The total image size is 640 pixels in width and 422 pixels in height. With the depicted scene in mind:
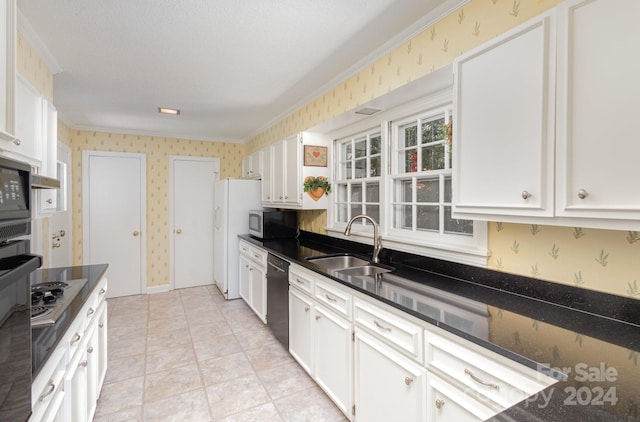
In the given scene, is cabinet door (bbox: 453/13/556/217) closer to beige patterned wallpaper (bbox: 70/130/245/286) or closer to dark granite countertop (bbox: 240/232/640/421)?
dark granite countertop (bbox: 240/232/640/421)

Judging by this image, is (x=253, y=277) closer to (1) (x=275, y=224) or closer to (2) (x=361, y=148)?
(1) (x=275, y=224)

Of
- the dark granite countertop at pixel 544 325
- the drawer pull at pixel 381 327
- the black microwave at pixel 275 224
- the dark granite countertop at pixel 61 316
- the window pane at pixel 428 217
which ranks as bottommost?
the drawer pull at pixel 381 327

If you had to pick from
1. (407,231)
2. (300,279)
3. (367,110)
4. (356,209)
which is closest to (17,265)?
(300,279)

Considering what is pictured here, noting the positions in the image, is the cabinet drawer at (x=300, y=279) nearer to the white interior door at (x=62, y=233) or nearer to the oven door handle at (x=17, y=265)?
the oven door handle at (x=17, y=265)

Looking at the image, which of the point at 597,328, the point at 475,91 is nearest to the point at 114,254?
the point at 475,91

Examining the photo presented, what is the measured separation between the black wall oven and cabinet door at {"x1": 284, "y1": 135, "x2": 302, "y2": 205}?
247 centimetres

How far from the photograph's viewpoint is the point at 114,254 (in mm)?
4555

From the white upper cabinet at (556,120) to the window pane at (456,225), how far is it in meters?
0.49

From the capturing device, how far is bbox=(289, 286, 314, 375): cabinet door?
7.68 ft

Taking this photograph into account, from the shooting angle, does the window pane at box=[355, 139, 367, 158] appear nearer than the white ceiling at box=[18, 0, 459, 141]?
No

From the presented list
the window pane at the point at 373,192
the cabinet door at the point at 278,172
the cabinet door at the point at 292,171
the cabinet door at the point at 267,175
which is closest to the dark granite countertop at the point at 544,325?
the window pane at the point at 373,192

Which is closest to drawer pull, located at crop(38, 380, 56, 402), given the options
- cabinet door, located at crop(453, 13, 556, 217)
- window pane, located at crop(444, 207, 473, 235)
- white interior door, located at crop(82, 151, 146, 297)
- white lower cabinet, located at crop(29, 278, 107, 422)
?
white lower cabinet, located at crop(29, 278, 107, 422)

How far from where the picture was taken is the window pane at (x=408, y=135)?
2312mm

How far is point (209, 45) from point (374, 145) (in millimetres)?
1479
